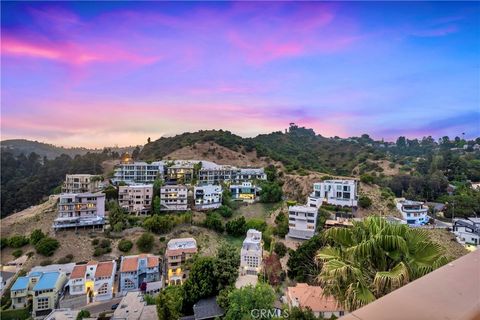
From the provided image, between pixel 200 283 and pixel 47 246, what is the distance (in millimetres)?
9194

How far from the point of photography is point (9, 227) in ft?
56.6

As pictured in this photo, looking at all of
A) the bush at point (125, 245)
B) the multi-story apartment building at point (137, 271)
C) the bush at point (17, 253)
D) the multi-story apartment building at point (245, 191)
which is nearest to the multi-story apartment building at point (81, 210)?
the bush at point (17, 253)

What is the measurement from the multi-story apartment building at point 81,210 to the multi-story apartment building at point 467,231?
18.4 metres

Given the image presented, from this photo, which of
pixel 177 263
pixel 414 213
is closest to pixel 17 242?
pixel 177 263

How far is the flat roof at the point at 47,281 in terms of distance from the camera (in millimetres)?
11102

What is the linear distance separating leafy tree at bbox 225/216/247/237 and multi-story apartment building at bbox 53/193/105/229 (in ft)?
23.4

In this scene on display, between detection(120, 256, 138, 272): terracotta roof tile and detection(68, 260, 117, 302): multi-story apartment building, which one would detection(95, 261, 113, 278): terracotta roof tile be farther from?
detection(120, 256, 138, 272): terracotta roof tile

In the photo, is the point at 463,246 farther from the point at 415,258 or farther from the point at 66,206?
the point at 66,206

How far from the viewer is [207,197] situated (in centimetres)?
1886

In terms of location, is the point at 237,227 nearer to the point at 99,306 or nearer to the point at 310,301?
the point at 99,306

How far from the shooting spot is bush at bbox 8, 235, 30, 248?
14914 mm

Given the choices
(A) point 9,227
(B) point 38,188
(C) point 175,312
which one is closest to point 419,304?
(C) point 175,312

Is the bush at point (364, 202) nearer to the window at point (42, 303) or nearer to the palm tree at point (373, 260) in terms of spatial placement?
the window at point (42, 303)

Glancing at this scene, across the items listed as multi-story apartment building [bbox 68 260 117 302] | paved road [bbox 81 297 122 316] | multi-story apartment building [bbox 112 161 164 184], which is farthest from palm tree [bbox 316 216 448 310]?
multi-story apartment building [bbox 112 161 164 184]
